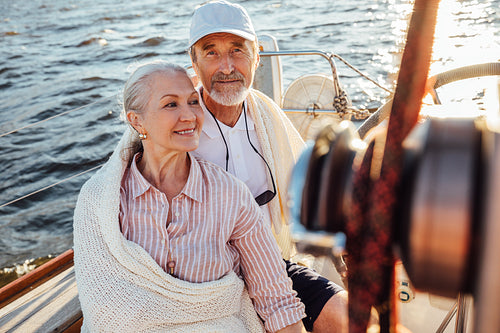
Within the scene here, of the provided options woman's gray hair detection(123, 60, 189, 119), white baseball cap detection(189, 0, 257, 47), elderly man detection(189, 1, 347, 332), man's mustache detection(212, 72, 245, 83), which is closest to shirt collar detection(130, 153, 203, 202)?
woman's gray hair detection(123, 60, 189, 119)

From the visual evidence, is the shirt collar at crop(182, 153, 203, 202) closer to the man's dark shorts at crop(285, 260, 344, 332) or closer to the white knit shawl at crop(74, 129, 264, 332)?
the white knit shawl at crop(74, 129, 264, 332)

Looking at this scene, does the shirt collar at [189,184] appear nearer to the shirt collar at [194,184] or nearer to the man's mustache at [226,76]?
the shirt collar at [194,184]

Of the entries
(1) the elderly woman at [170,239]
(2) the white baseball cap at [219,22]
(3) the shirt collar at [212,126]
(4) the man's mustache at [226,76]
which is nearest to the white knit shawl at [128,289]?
(1) the elderly woman at [170,239]

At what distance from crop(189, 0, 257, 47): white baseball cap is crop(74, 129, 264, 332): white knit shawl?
0.73 meters

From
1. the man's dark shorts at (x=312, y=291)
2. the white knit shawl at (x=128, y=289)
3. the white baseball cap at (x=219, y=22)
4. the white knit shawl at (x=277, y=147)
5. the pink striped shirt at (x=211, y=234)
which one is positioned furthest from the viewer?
the white knit shawl at (x=277, y=147)

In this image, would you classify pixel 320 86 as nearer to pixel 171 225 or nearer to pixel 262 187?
pixel 262 187

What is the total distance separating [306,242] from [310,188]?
0.04 meters

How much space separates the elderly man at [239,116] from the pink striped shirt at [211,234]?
0.20 m

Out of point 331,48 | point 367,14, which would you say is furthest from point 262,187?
point 367,14

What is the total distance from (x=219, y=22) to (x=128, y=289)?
3.51ft

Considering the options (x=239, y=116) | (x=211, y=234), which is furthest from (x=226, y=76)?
(x=211, y=234)

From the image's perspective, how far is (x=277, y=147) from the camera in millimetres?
1990

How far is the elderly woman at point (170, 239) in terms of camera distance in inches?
55.6

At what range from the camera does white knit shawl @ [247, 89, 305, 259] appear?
1.96 metres
